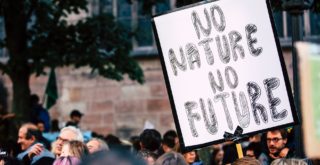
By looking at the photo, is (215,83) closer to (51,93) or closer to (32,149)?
(32,149)

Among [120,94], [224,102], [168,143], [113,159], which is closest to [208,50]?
[224,102]

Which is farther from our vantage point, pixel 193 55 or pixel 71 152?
pixel 71 152

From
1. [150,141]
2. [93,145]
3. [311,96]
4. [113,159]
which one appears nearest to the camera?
[113,159]

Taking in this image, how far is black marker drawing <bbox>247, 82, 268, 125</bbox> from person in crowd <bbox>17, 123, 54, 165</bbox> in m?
2.46

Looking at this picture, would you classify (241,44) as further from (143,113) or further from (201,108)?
(143,113)

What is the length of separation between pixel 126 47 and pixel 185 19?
7.97 meters

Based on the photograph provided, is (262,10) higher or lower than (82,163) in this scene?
higher

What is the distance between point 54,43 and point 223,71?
808 centimetres

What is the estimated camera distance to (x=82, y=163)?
7.82ft

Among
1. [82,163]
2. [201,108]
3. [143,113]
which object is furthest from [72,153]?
[143,113]

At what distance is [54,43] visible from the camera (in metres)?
13.6

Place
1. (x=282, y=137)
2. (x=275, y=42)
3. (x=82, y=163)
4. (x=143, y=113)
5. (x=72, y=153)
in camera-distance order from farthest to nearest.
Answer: (x=143, y=113) → (x=282, y=137) → (x=72, y=153) → (x=275, y=42) → (x=82, y=163)

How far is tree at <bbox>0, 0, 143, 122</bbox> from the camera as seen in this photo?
13.4 metres

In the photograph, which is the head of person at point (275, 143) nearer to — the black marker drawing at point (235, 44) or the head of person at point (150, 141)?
the head of person at point (150, 141)
